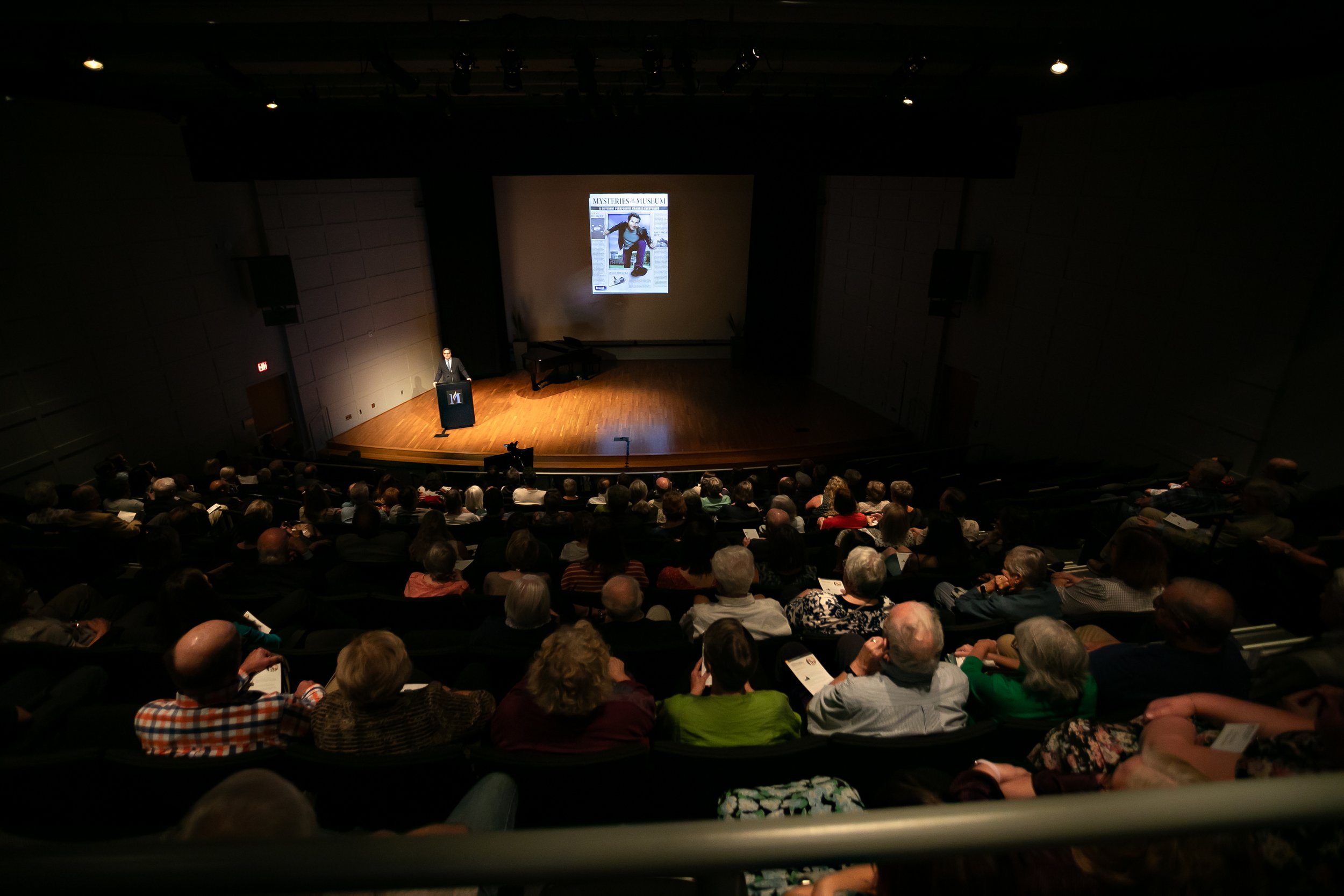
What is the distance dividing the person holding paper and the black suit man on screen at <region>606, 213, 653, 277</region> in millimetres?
12677

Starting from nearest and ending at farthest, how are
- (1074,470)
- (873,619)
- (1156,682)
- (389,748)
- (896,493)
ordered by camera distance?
1. (389,748)
2. (1156,682)
3. (873,619)
4. (896,493)
5. (1074,470)

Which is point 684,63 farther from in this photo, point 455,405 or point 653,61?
point 455,405

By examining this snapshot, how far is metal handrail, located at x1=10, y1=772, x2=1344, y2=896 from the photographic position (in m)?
0.51

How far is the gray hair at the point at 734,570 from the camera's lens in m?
3.02

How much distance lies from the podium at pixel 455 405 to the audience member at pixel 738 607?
26.8 ft

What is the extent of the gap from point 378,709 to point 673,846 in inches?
77.7

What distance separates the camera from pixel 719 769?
6.67 feet

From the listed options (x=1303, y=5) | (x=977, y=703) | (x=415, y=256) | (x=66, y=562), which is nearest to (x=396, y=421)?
(x=415, y=256)

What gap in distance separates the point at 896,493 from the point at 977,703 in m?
3.13

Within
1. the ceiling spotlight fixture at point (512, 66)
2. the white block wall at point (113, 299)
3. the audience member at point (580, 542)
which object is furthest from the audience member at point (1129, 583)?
the white block wall at point (113, 299)

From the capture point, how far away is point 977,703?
2.45m

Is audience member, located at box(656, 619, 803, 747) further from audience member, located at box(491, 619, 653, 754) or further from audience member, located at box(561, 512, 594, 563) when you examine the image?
audience member, located at box(561, 512, 594, 563)

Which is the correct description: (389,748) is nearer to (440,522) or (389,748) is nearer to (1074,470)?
(440,522)

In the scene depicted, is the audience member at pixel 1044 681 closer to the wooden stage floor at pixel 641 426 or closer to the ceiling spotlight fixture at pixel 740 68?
the ceiling spotlight fixture at pixel 740 68
